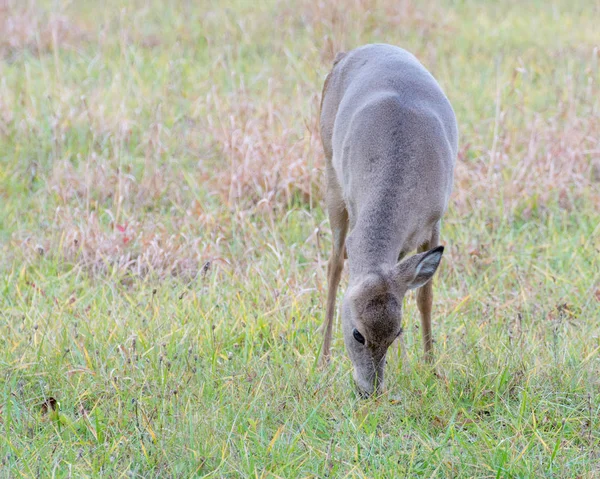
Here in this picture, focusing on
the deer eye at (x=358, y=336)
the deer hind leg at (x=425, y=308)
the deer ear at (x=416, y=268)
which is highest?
the deer ear at (x=416, y=268)

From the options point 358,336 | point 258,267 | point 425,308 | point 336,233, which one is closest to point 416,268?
point 358,336

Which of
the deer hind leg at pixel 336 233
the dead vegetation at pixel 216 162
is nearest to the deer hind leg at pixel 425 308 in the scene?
the deer hind leg at pixel 336 233

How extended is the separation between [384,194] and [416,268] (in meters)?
0.44

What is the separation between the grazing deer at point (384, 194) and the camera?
389 cm

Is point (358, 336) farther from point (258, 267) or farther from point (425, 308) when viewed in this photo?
point (258, 267)

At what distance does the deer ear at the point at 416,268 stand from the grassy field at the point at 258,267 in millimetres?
564

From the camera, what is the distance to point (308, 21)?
9.77m

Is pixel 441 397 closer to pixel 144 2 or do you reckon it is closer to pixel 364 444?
pixel 364 444

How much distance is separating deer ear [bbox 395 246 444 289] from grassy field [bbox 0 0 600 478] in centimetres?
56

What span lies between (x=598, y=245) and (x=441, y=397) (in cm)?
228

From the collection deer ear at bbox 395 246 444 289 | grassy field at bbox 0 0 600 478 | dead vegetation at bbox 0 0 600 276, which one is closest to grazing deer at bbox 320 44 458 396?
deer ear at bbox 395 246 444 289

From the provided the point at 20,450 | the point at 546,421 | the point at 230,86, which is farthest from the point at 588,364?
the point at 230,86

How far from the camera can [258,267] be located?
5629mm

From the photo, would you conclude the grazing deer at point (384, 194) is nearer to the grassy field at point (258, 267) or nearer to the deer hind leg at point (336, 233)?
the deer hind leg at point (336, 233)
